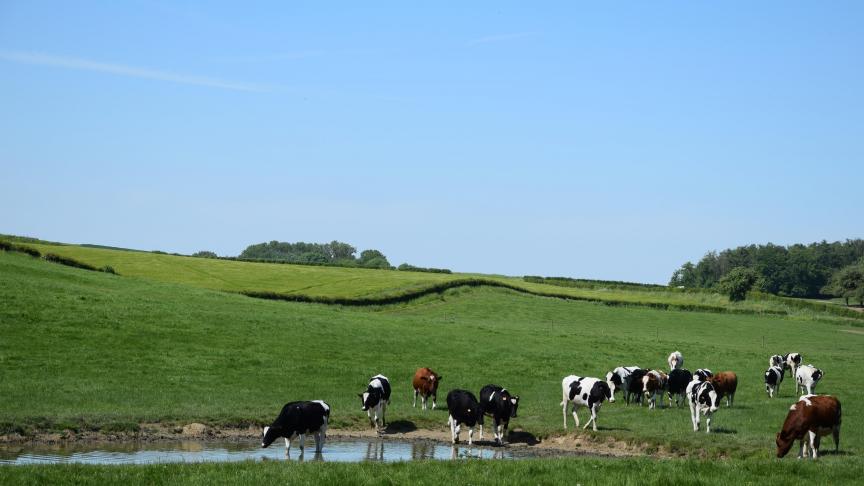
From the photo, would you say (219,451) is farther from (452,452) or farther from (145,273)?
(145,273)

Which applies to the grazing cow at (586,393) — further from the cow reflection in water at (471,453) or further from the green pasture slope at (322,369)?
the cow reflection in water at (471,453)

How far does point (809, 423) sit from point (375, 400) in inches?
543

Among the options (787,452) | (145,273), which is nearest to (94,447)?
(787,452)

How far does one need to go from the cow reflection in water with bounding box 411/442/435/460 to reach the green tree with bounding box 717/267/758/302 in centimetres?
8352

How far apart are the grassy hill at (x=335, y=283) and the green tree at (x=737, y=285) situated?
4.30 ft

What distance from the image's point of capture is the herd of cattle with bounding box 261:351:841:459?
24844 mm

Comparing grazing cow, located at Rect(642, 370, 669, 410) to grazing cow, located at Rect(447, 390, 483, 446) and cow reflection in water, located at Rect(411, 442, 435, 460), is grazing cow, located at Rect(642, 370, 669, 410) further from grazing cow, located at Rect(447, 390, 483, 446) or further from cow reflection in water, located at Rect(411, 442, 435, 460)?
cow reflection in water, located at Rect(411, 442, 435, 460)

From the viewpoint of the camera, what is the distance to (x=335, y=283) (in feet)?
298

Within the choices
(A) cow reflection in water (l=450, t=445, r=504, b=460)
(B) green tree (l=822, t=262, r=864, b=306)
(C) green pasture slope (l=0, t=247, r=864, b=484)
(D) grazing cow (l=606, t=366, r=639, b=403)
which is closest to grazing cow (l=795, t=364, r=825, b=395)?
(C) green pasture slope (l=0, t=247, r=864, b=484)

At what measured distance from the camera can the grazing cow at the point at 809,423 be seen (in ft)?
80.4

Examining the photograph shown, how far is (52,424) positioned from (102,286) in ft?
107

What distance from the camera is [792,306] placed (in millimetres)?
103438

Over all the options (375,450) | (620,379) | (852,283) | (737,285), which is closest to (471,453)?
(375,450)

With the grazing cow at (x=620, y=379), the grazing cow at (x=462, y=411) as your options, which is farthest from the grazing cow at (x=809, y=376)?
the grazing cow at (x=462, y=411)
